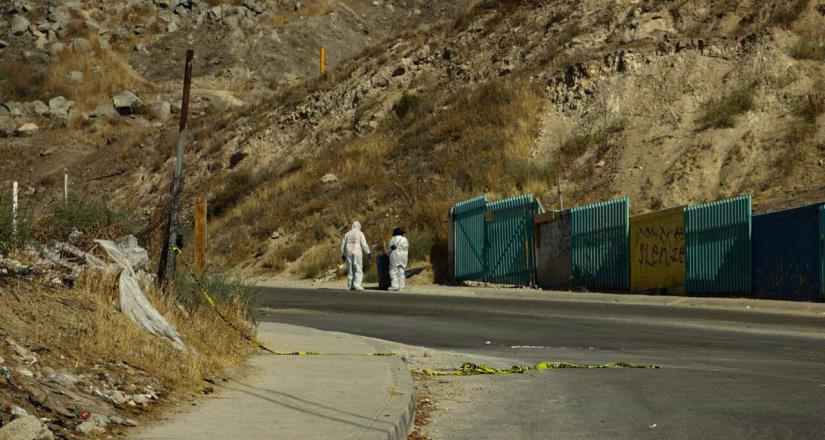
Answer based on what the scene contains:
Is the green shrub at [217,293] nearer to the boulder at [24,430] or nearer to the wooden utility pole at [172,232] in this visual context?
the wooden utility pole at [172,232]

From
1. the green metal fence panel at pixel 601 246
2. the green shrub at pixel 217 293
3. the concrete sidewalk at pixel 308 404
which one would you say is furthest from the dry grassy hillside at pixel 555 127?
the concrete sidewalk at pixel 308 404

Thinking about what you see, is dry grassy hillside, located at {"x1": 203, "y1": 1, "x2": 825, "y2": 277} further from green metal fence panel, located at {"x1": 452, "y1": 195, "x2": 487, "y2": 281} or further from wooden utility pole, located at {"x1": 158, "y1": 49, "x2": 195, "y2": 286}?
wooden utility pole, located at {"x1": 158, "y1": 49, "x2": 195, "y2": 286}

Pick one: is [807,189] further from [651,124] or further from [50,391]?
[50,391]

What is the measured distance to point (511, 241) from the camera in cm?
3219

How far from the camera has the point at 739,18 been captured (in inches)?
1619

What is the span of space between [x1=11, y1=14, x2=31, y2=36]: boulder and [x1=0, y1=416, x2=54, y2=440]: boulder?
6812 centimetres

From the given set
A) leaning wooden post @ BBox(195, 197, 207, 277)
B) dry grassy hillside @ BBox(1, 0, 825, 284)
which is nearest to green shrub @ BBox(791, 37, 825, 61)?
dry grassy hillside @ BBox(1, 0, 825, 284)

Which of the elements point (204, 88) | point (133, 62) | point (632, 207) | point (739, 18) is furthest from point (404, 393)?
point (133, 62)

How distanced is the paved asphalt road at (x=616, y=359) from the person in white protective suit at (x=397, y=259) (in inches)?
157

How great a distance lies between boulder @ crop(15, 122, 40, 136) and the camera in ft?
200

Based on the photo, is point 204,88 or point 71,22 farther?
point 71,22

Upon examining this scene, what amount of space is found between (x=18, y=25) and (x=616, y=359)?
63207 mm

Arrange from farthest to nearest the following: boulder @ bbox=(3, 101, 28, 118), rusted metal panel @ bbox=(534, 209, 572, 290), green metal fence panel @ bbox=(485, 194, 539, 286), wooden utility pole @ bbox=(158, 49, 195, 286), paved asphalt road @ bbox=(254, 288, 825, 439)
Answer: boulder @ bbox=(3, 101, 28, 118), green metal fence panel @ bbox=(485, 194, 539, 286), rusted metal panel @ bbox=(534, 209, 572, 290), wooden utility pole @ bbox=(158, 49, 195, 286), paved asphalt road @ bbox=(254, 288, 825, 439)

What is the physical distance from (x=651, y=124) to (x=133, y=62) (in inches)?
1591
